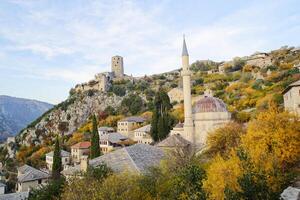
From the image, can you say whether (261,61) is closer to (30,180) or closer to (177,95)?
(177,95)

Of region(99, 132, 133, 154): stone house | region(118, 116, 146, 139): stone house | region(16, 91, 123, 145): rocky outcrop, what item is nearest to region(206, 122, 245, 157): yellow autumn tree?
region(99, 132, 133, 154): stone house

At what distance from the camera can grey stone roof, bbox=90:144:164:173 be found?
26344 millimetres

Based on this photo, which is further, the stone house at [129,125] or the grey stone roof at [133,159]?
the stone house at [129,125]

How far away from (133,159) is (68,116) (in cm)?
6726

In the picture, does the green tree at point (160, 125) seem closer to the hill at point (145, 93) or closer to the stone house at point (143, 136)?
the stone house at point (143, 136)

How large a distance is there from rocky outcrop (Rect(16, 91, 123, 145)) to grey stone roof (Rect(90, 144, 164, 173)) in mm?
58503

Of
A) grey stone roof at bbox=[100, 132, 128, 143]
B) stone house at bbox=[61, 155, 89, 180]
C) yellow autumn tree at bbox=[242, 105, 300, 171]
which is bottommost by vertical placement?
stone house at bbox=[61, 155, 89, 180]

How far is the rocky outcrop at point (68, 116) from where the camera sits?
8588 cm

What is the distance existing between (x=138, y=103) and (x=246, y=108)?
34.7 meters

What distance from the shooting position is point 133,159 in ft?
90.1

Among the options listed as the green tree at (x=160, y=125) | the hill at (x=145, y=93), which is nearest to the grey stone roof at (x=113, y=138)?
the green tree at (x=160, y=125)

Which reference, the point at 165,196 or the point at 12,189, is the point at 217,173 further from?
the point at 12,189

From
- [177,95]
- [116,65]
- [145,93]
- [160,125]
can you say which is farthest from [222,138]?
[116,65]

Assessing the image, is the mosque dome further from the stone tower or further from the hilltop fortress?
the stone tower
